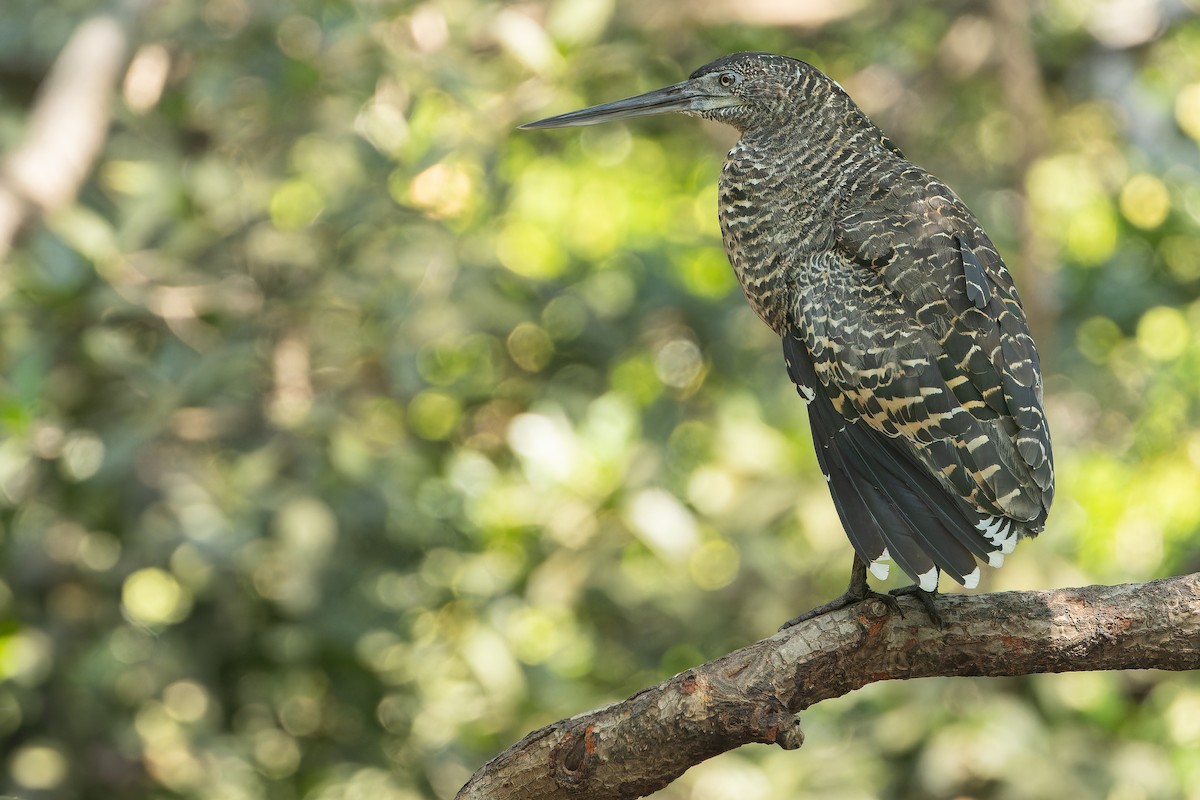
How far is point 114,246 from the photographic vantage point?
4.36m

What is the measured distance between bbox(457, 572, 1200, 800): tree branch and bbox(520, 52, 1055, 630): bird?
0.27 ft

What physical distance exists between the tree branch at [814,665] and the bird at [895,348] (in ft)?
0.27

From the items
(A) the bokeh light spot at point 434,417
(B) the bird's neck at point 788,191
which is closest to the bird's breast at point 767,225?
(B) the bird's neck at point 788,191

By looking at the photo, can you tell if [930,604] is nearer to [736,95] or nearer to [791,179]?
[791,179]

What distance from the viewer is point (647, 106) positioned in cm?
359

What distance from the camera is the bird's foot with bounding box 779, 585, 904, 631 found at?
2746 millimetres

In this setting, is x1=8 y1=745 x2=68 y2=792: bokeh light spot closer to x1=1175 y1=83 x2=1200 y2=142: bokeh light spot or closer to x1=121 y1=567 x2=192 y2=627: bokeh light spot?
x1=121 y1=567 x2=192 y2=627: bokeh light spot

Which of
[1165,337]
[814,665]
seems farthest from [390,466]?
[1165,337]

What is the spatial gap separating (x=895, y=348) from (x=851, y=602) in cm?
52

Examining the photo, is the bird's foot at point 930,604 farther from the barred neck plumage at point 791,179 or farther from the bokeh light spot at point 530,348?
the bokeh light spot at point 530,348

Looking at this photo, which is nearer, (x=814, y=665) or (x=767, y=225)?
(x=814, y=665)

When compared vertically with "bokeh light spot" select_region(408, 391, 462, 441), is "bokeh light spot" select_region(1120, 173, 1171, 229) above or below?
above

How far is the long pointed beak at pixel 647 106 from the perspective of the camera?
3.57 m

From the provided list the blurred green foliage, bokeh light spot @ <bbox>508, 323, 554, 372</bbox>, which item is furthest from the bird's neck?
bokeh light spot @ <bbox>508, 323, 554, 372</bbox>
